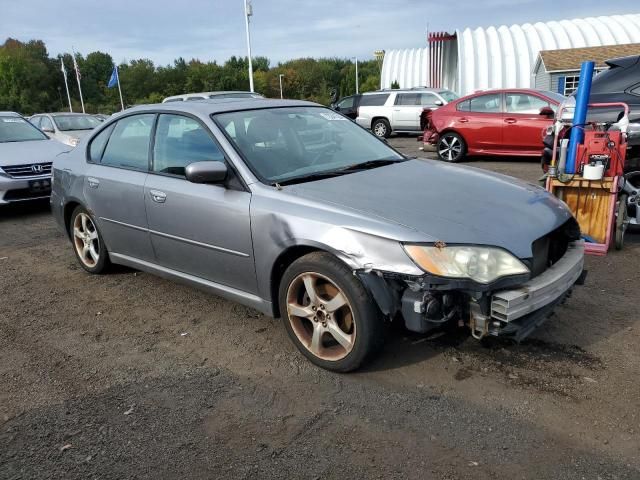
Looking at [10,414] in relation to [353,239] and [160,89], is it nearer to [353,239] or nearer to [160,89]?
[353,239]

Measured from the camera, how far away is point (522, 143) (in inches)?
429

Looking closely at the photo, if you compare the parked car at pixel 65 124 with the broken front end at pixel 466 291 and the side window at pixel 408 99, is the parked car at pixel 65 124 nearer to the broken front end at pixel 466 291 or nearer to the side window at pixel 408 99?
the side window at pixel 408 99

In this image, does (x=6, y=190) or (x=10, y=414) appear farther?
(x=6, y=190)

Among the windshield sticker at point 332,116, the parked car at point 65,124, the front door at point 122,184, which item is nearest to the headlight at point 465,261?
the windshield sticker at point 332,116

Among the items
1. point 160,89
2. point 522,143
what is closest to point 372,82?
point 160,89

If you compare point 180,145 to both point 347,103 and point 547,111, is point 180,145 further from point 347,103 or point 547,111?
point 347,103

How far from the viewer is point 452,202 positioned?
10.4ft

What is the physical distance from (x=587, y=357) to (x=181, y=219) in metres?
2.79

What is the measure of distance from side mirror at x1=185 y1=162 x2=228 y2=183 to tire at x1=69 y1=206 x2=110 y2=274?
1.83m

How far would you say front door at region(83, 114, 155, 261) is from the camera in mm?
4203

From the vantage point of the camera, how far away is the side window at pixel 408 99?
18141mm

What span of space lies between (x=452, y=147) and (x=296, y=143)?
861 centimetres

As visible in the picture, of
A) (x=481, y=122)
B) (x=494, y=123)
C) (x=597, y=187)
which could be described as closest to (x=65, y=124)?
(x=481, y=122)

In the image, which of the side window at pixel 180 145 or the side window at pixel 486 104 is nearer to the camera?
the side window at pixel 180 145
